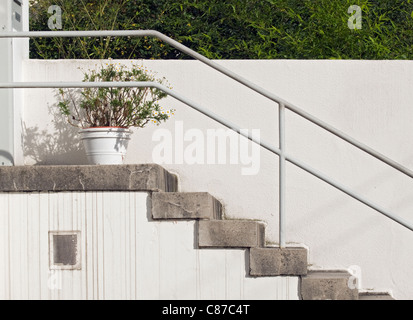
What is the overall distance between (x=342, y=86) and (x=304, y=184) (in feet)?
2.38

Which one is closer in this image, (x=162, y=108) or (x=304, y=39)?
(x=162, y=108)

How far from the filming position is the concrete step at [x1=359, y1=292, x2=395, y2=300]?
15.8 ft

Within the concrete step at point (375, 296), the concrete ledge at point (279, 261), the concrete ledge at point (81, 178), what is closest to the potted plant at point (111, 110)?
the concrete ledge at point (81, 178)

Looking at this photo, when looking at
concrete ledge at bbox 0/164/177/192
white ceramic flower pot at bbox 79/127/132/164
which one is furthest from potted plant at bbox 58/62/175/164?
concrete ledge at bbox 0/164/177/192

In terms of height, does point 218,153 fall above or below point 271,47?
below

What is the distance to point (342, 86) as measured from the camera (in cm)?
531

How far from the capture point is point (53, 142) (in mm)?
5266

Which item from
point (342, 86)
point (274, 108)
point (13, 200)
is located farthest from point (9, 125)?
point (342, 86)

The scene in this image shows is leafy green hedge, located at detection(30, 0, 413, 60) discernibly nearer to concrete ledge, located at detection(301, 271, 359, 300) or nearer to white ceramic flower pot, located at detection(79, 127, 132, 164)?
white ceramic flower pot, located at detection(79, 127, 132, 164)

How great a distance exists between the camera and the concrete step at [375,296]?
482cm

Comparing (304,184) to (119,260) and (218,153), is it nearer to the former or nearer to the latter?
(218,153)

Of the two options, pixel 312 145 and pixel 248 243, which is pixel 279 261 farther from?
pixel 312 145

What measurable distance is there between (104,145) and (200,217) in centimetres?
79

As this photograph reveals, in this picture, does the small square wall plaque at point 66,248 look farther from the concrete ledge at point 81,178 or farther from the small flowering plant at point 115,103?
the small flowering plant at point 115,103
